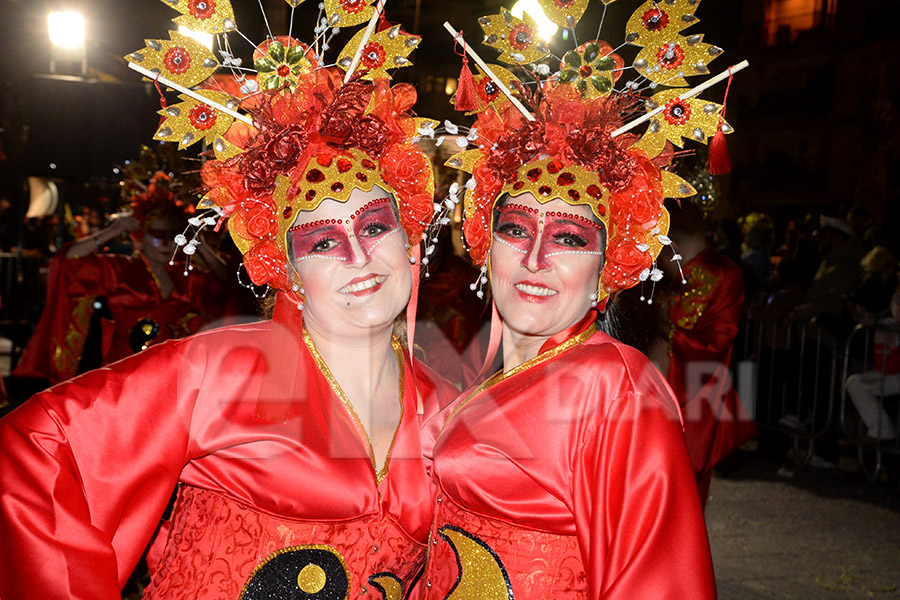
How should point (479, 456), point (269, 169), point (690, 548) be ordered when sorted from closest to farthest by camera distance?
point (690, 548), point (479, 456), point (269, 169)

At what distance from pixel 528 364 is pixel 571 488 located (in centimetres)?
41

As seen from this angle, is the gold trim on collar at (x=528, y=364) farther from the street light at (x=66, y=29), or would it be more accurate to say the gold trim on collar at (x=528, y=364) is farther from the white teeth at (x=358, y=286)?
the street light at (x=66, y=29)

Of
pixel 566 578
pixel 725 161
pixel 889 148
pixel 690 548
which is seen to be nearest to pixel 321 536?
pixel 566 578

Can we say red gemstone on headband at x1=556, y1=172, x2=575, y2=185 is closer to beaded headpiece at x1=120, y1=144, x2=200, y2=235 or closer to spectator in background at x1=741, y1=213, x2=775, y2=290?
beaded headpiece at x1=120, y1=144, x2=200, y2=235

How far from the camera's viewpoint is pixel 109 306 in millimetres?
6906

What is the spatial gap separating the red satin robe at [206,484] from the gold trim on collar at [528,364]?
0.18m

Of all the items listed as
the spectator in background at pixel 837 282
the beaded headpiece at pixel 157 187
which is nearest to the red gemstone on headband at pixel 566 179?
the beaded headpiece at pixel 157 187

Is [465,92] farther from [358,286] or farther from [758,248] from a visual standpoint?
[758,248]

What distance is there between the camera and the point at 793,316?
7.23 m

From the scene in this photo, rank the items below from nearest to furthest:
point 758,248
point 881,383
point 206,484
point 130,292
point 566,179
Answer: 1. point 206,484
2. point 566,179
3. point 881,383
4. point 130,292
5. point 758,248

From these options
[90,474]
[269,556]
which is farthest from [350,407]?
[90,474]

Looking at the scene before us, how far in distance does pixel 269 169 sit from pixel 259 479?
0.85 metres

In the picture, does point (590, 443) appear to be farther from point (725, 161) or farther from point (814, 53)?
point (814, 53)

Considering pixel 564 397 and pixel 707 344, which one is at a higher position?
pixel 564 397
